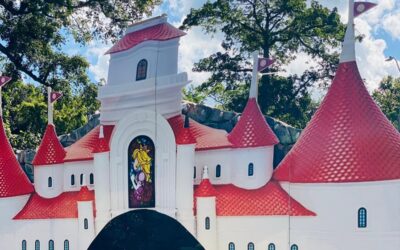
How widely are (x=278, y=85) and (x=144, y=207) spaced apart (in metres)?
5.37

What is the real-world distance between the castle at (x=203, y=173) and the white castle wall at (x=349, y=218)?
0.6 inches

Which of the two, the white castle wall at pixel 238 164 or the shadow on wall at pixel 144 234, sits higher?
the white castle wall at pixel 238 164

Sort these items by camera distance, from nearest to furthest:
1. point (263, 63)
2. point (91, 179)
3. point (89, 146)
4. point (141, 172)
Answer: point (263, 63), point (141, 172), point (91, 179), point (89, 146)

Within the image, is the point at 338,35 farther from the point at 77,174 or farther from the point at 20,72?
the point at 20,72

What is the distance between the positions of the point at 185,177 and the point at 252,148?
4.47 ft

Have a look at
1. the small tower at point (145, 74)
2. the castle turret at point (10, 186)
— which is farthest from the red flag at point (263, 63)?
the castle turret at point (10, 186)

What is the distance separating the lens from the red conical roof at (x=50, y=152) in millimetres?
11125

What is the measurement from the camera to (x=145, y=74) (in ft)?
33.5

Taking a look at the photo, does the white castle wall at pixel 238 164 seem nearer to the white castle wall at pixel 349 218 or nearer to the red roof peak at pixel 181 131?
the red roof peak at pixel 181 131

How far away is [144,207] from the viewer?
996 centimetres

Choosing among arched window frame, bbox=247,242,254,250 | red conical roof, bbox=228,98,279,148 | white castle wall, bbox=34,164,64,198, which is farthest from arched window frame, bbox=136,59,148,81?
arched window frame, bbox=247,242,254,250

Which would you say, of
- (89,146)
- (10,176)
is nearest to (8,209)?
(10,176)

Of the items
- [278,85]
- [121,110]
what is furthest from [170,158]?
[278,85]

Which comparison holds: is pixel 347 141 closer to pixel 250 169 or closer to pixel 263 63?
pixel 250 169
